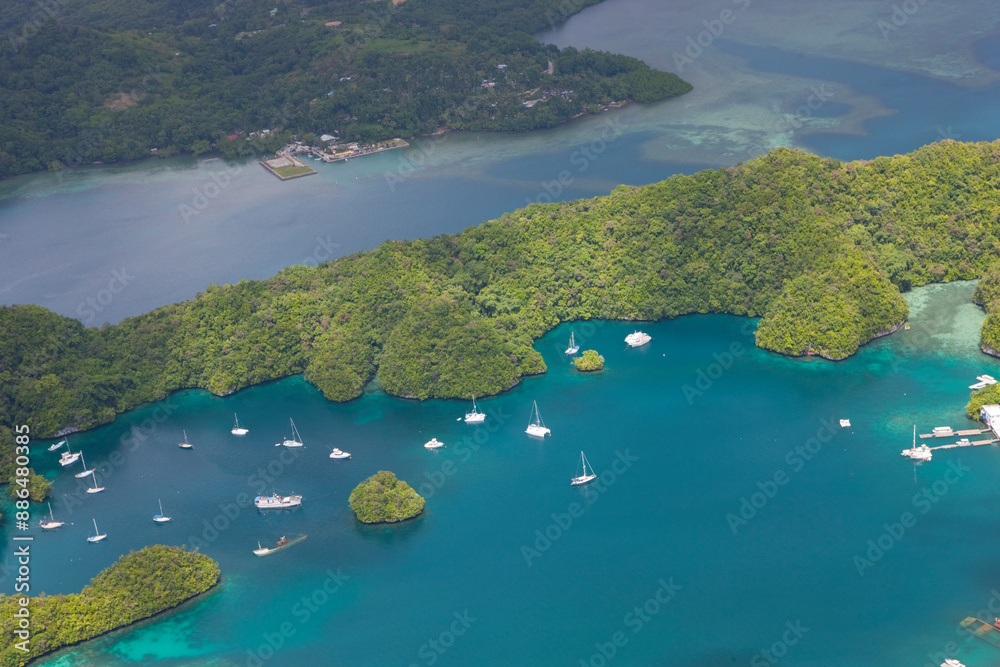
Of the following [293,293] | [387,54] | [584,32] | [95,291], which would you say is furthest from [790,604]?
[584,32]

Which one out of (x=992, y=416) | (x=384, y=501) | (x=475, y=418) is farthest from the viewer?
(x=475, y=418)

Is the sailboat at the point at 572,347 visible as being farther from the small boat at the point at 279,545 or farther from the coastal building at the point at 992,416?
the coastal building at the point at 992,416

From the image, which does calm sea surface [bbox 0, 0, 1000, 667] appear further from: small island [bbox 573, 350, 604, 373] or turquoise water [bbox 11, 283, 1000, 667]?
small island [bbox 573, 350, 604, 373]

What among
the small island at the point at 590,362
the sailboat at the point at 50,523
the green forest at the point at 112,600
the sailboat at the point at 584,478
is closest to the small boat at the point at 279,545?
the green forest at the point at 112,600

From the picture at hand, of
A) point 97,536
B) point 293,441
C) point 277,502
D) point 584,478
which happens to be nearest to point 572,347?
point 584,478

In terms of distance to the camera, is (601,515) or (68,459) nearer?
(601,515)

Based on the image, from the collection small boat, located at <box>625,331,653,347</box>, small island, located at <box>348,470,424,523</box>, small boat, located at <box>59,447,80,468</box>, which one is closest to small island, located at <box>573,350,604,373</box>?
small boat, located at <box>625,331,653,347</box>

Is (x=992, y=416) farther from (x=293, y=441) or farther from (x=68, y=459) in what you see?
(x=68, y=459)

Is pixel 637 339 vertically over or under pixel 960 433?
over
